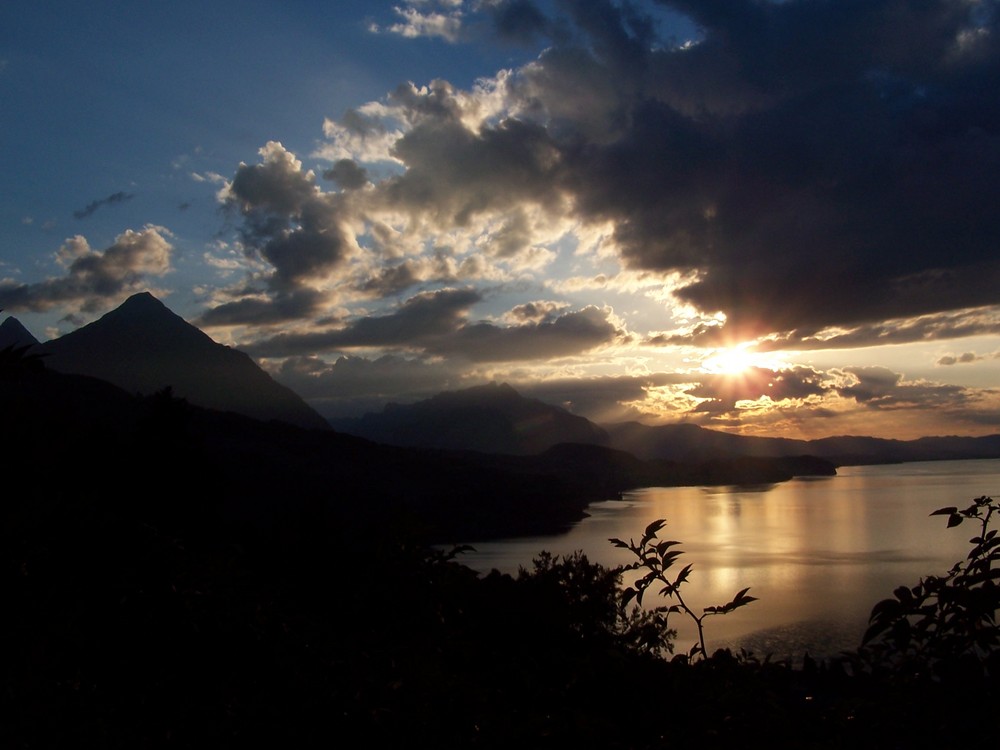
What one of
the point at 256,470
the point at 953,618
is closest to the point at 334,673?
the point at 953,618

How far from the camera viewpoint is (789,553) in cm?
7544

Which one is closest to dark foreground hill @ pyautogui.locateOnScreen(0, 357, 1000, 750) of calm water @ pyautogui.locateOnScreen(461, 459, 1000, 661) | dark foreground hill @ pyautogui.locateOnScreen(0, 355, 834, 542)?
dark foreground hill @ pyautogui.locateOnScreen(0, 355, 834, 542)

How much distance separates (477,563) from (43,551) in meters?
70.8

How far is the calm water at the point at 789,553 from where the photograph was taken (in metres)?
45.0

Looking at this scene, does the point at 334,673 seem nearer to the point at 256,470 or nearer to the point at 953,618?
the point at 953,618

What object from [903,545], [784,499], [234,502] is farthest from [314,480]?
[784,499]

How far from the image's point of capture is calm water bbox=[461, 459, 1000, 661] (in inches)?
1772

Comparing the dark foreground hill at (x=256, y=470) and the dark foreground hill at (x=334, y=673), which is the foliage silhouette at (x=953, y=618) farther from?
the dark foreground hill at (x=256, y=470)

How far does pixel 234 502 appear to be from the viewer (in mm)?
85250

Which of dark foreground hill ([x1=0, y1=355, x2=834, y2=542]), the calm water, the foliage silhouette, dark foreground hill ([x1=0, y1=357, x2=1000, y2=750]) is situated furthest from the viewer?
the calm water

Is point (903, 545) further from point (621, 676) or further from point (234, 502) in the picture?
point (621, 676)

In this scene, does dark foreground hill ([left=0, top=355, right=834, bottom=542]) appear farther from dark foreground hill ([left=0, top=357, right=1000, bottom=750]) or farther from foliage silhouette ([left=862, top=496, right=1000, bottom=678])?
foliage silhouette ([left=862, top=496, right=1000, bottom=678])

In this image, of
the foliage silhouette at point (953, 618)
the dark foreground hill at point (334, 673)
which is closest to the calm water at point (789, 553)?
the dark foreground hill at point (334, 673)

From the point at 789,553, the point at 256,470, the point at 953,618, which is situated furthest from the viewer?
the point at 256,470
